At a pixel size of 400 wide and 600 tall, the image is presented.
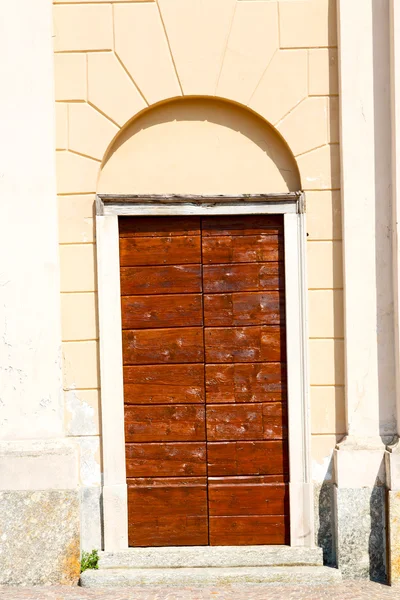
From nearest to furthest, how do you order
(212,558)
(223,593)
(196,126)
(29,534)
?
1. (223,593)
2. (29,534)
3. (212,558)
4. (196,126)

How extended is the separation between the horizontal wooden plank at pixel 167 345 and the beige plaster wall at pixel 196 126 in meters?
0.35

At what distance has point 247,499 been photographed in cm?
689

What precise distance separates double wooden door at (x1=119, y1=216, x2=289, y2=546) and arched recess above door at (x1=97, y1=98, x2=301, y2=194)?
30 centimetres

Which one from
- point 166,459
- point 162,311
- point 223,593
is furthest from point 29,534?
point 162,311

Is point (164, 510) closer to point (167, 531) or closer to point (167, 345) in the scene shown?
point (167, 531)

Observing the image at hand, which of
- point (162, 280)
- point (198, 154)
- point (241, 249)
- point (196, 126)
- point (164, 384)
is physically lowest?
point (164, 384)

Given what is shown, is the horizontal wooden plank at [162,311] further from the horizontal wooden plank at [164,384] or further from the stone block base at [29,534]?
the stone block base at [29,534]

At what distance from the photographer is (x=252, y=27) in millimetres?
6699

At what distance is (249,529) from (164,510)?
70 centimetres

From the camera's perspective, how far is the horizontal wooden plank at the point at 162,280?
6867 millimetres

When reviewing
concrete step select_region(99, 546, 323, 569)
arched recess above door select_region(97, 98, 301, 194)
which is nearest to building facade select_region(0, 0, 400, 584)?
arched recess above door select_region(97, 98, 301, 194)

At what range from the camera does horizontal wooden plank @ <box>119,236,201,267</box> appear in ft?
22.5

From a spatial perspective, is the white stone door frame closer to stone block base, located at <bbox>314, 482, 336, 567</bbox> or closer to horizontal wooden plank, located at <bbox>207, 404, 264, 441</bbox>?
stone block base, located at <bbox>314, 482, 336, 567</bbox>

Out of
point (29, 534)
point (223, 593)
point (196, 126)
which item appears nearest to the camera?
point (223, 593)
